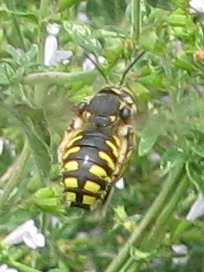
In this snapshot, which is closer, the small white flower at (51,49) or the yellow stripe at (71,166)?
the yellow stripe at (71,166)

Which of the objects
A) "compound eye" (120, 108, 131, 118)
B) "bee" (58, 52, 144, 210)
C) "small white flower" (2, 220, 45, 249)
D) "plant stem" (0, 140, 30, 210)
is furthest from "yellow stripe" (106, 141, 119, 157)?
"small white flower" (2, 220, 45, 249)

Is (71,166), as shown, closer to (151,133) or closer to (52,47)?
(151,133)

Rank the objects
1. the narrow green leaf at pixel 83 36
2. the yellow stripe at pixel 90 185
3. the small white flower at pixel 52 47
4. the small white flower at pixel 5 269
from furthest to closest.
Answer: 1. the small white flower at pixel 52 47
2. the small white flower at pixel 5 269
3. the narrow green leaf at pixel 83 36
4. the yellow stripe at pixel 90 185

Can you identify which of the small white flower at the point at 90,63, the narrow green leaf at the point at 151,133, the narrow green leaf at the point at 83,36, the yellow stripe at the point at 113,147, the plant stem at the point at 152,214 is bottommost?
the plant stem at the point at 152,214

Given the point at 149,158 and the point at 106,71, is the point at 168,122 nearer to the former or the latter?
the point at 106,71

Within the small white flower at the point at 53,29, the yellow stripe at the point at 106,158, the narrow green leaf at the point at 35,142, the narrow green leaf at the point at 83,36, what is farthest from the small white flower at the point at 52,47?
the yellow stripe at the point at 106,158

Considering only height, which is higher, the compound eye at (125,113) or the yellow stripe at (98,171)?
the yellow stripe at (98,171)

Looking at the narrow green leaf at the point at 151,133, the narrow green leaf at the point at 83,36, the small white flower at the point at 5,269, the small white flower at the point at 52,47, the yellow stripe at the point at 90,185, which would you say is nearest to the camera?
the yellow stripe at the point at 90,185

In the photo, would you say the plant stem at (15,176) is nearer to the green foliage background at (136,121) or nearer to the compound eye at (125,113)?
the green foliage background at (136,121)
